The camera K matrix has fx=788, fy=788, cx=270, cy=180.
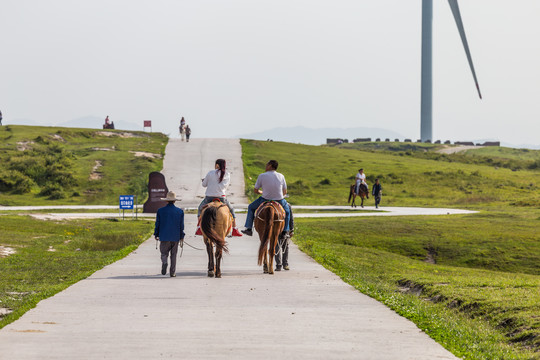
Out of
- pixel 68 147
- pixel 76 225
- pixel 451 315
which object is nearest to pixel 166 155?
pixel 68 147

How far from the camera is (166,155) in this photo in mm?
67938

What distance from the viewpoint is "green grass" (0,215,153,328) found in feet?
48.6

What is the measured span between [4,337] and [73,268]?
9.61 meters

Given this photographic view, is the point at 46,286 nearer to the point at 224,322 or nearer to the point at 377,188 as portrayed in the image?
the point at 224,322

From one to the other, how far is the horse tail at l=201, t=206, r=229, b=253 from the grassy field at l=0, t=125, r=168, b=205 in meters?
35.1

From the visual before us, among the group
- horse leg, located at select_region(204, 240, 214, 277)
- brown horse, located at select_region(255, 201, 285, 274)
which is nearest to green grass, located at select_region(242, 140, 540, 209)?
brown horse, located at select_region(255, 201, 285, 274)

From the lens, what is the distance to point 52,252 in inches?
917

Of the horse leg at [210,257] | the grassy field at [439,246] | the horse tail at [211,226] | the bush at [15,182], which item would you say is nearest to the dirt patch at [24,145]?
the bush at [15,182]

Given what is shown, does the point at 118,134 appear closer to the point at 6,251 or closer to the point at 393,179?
the point at 393,179

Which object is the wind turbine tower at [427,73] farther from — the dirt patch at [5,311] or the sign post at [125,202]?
the dirt patch at [5,311]

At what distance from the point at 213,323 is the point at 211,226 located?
226 inches

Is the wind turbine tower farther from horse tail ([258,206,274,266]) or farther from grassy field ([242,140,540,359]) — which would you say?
horse tail ([258,206,274,266])

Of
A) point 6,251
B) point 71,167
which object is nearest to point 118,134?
point 71,167

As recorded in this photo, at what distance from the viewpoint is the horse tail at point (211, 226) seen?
16.7 m
